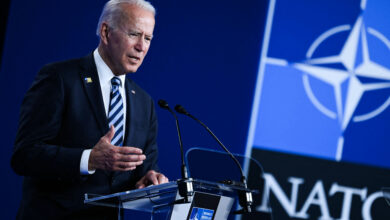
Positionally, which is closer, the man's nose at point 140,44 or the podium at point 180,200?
the podium at point 180,200

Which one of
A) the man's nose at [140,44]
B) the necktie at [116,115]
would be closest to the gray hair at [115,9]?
the man's nose at [140,44]

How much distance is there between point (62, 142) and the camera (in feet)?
7.52

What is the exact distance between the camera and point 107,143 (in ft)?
6.34

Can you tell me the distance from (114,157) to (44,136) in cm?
48

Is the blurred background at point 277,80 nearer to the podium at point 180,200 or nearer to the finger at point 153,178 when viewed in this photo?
the finger at point 153,178

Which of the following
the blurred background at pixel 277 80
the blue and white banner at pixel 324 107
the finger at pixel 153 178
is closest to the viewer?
the finger at pixel 153 178

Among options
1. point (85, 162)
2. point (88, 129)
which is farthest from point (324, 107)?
point (85, 162)

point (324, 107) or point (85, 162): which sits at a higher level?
point (85, 162)

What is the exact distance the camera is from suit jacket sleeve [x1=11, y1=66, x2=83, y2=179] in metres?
2.09

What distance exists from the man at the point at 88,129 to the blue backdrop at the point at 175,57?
1.63 metres

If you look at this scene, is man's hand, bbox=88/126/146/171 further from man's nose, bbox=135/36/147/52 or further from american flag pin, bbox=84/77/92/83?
man's nose, bbox=135/36/147/52

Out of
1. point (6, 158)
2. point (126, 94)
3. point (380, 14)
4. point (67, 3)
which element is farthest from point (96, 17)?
point (380, 14)

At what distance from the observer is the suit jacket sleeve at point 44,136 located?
2086mm

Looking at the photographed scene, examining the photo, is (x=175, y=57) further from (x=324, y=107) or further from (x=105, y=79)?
(x=105, y=79)
